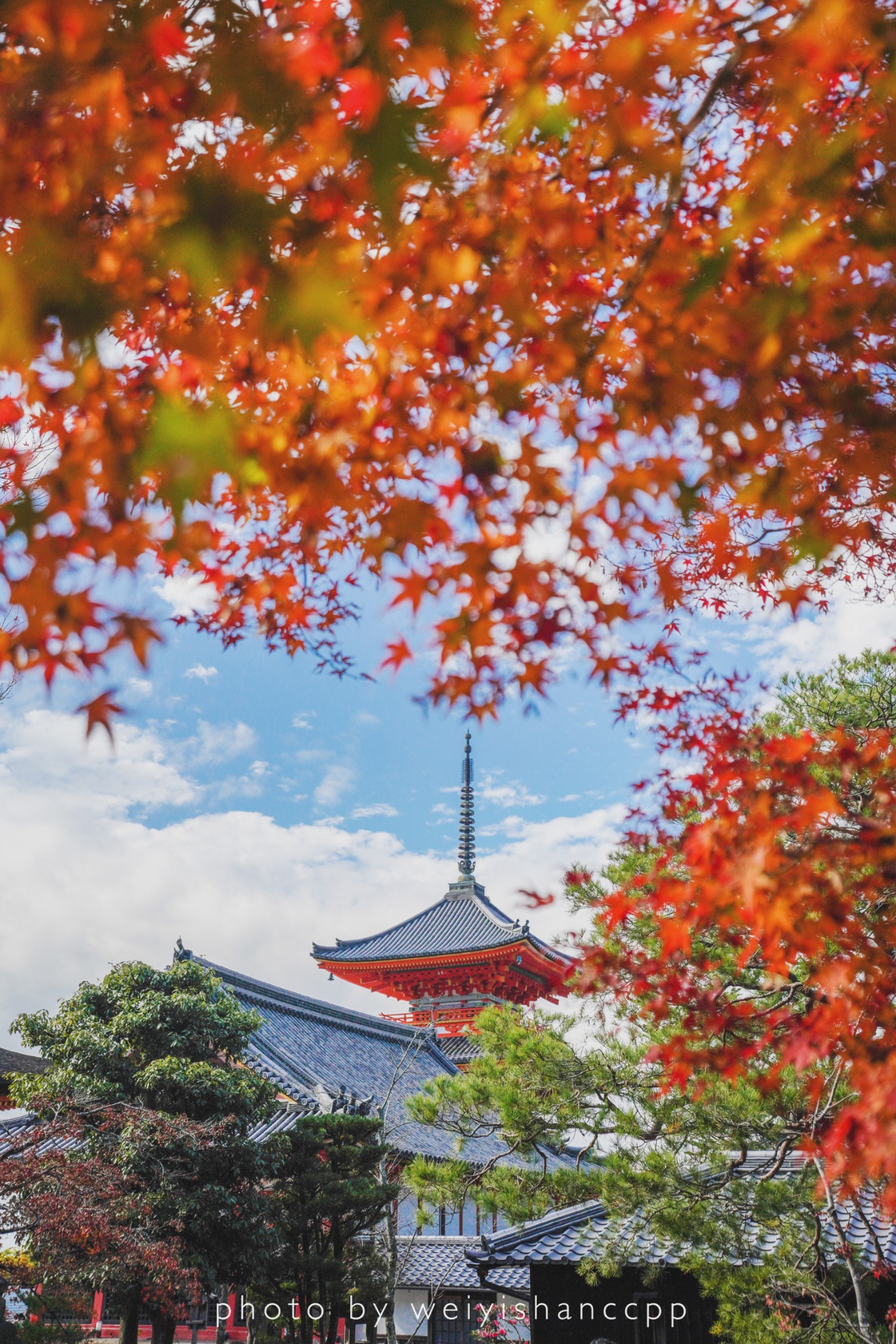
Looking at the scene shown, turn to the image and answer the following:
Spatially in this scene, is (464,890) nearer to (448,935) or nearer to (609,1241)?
(448,935)

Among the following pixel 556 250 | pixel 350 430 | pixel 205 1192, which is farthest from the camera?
pixel 205 1192

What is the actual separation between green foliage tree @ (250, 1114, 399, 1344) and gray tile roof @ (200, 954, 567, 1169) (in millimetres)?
2433

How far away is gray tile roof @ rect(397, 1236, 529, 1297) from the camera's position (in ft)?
49.9

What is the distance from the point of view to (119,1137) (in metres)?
10.1

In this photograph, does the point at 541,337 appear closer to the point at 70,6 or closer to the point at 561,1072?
the point at 70,6

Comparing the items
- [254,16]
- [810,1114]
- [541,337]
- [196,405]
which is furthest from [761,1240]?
[254,16]

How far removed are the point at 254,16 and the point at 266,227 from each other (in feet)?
2.27

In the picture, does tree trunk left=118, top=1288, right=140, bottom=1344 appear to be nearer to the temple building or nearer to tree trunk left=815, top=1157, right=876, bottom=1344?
tree trunk left=815, top=1157, right=876, bottom=1344

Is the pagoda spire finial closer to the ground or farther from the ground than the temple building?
farther from the ground

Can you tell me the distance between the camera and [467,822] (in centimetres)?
3322

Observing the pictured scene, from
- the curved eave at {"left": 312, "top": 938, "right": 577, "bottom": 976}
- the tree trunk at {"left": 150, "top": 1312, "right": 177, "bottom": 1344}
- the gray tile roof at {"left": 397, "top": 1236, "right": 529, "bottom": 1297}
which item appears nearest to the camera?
the tree trunk at {"left": 150, "top": 1312, "right": 177, "bottom": 1344}

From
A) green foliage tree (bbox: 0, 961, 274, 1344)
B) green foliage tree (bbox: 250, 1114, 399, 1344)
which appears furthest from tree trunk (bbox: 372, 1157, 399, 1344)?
green foliage tree (bbox: 0, 961, 274, 1344)

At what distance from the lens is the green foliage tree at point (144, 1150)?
904 cm

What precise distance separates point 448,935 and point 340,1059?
636 centimetres
